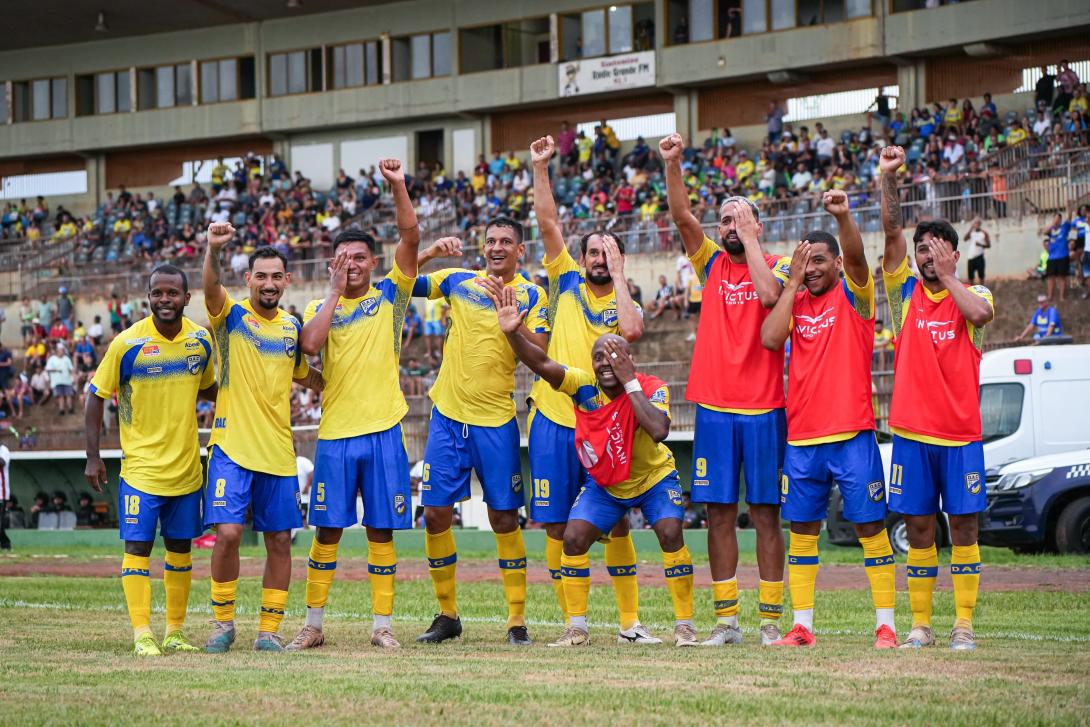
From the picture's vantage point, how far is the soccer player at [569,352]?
409 inches

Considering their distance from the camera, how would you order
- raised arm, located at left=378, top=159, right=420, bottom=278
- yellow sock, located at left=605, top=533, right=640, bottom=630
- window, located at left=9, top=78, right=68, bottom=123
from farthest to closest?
window, located at left=9, top=78, right=68, bottom=123, raised arm, located at left=378, top=159, right=420, bottom=278, yellow sock, located at left=605, top=533, right=640, bottom=630

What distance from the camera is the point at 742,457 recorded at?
1011 centimetres

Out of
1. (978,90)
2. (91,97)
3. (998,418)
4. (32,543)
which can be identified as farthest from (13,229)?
(998,418)

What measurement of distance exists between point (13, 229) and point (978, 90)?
33889mm

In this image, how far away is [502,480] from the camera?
10508mm

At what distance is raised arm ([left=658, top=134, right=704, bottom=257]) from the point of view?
403 inches

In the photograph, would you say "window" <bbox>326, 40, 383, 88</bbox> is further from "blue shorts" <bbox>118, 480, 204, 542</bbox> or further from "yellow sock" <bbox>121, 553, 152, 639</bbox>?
"yellow sock" <bbox>121, 553, 152, 639</bbox>

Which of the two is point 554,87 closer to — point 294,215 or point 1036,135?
point 294,215

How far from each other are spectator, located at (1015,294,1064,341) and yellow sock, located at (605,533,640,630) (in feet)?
59.9

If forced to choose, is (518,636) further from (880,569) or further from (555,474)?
(880,569)

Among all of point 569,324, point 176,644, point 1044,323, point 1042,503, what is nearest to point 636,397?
point 569,324

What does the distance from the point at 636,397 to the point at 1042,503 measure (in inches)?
414

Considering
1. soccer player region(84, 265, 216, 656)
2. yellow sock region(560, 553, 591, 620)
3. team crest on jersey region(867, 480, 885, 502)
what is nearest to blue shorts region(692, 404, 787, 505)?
team crest on jersey region(867, 480, 885, 502)

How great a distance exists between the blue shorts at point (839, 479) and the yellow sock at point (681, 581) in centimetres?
79
